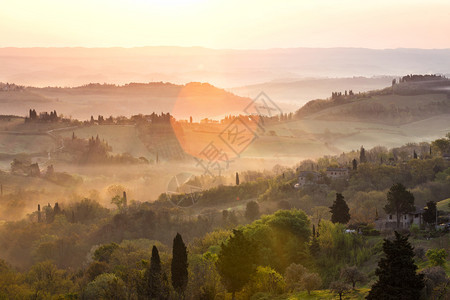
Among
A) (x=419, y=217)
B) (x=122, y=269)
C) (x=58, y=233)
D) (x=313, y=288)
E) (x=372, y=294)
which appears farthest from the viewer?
(x=58, y=233)

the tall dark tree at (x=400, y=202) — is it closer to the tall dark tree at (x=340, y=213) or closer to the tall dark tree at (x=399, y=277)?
the tall dark tree at (x=340, y=213)

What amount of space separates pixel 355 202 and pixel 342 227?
3730 centimetres

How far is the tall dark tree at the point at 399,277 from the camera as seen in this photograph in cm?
4584

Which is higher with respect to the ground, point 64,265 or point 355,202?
point 355,202

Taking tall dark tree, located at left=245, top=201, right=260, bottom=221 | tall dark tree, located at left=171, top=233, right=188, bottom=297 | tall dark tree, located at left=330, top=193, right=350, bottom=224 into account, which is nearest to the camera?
tall dark tree, located at left=171, top=233, right=188, bottom=297

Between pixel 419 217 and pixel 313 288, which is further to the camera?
pixel 419 217

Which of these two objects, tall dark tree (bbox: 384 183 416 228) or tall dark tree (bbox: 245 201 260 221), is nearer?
tall dark tree (bbox: 384 183 416 228)

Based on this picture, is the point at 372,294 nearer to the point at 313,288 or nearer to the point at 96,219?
the point at 313,288

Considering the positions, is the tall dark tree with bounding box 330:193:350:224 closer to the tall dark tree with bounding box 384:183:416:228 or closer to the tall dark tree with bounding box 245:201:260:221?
the tall dark tree with bounding box 384:183:416:228

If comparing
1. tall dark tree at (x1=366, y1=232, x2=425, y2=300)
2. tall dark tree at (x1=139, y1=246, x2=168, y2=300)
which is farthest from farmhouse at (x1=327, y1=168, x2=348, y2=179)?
tall dark tree at (x1=366, y1=232, x2=425, y2=300)

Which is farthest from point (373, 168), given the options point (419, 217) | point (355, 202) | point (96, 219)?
point (96, 219)

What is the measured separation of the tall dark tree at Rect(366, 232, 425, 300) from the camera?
45844 mm

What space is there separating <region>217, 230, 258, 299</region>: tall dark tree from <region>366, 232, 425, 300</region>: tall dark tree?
55.4 feet

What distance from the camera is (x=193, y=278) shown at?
2584 inches
